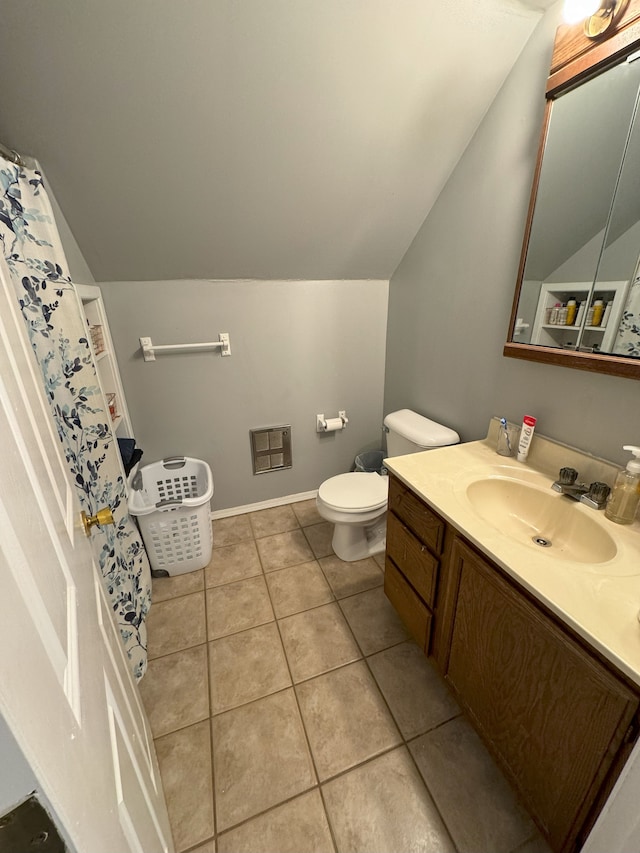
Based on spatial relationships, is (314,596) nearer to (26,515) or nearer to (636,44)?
(26,515)

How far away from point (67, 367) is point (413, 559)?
1377 mm

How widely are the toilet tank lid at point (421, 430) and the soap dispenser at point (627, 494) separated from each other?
71cm

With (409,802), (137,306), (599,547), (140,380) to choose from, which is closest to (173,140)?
(137,306)

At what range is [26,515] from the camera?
1.35ft

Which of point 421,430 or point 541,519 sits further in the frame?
point 421,430

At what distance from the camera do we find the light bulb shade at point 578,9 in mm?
946

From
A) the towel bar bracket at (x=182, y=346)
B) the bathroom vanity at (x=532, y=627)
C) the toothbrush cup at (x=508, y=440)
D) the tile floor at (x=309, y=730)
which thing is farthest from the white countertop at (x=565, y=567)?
the towel bar bracket at (x=182, y=346)

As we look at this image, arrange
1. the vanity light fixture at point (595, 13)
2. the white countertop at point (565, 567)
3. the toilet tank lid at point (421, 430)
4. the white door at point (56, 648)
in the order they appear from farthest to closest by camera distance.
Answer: the toilet tank lid at point (421, 430), the vanity light fixture at point (595, 13), the white countertop at point (565, 567), the white door at point (56, 648)

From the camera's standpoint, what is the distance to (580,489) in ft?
3.56

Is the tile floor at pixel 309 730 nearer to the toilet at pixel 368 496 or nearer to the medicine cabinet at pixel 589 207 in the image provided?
the toilet at pixel 368 496

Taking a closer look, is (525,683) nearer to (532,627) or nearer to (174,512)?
(532,627)

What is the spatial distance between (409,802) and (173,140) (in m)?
2.32

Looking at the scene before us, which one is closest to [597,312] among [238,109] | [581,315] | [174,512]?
[581,315]

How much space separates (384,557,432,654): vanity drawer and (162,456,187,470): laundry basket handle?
1.31 metres
